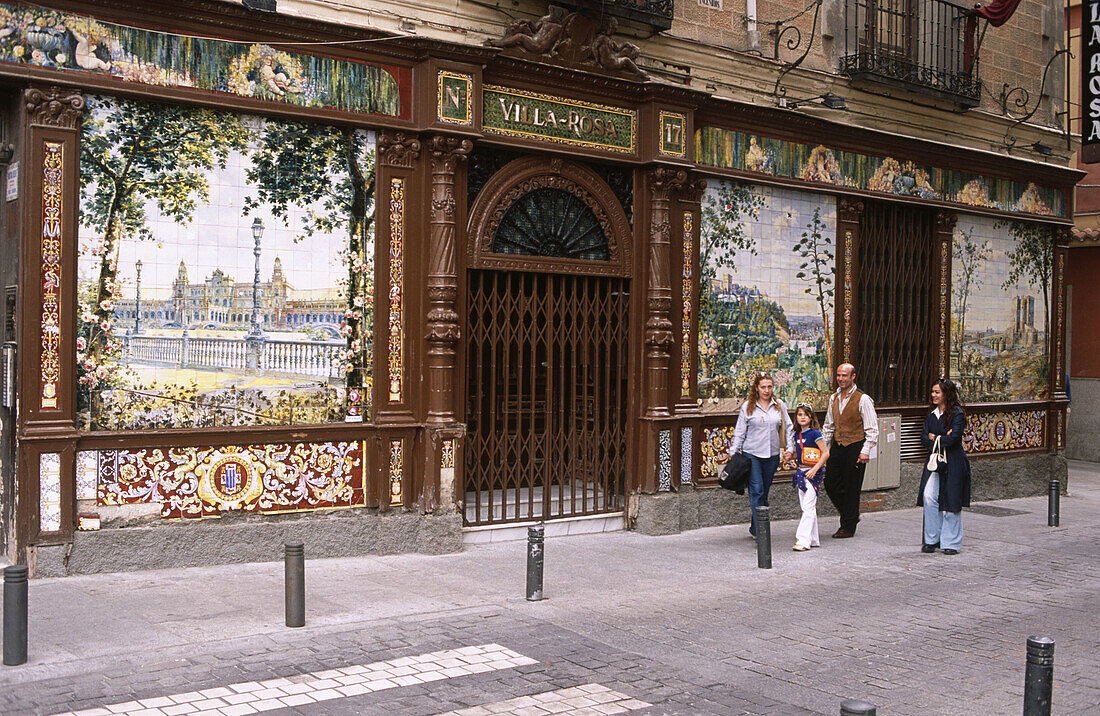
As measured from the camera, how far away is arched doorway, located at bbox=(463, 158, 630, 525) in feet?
38.2

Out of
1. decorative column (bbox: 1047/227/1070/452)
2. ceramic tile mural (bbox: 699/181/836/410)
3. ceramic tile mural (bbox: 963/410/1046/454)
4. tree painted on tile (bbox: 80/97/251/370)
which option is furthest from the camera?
decorative column (bbox: 1047/227/1070/452)

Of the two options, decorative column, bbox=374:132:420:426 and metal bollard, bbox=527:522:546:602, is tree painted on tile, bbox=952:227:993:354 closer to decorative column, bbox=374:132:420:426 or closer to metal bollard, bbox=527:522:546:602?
decorative column, bbox=374:132:420:426

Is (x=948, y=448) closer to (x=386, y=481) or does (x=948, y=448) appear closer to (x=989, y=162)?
(x=386, y=481)

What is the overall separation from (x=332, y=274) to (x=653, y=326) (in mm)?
3828

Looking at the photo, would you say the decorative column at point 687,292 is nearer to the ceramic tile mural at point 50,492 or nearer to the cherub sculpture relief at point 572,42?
the cherub sculpture relief at point 572,42

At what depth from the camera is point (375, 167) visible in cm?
1082

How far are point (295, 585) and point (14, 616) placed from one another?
1.82 m

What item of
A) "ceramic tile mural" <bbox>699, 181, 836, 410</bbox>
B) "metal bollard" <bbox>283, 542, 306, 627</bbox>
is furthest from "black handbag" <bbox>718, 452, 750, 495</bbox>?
"metal bollard" <bbox>283, 542, 306, 627</bbox>

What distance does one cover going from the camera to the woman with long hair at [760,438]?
11.8m

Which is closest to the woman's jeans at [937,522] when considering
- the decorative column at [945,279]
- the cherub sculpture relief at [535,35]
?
the decorative column at [945,279]

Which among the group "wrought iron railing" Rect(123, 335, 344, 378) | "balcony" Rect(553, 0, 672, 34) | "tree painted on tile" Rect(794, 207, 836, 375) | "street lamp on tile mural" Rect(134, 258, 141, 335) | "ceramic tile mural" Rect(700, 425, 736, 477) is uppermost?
"balcony" Rect(553, 0, 672, 34)

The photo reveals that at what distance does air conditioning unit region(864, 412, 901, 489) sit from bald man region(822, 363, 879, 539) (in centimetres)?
251

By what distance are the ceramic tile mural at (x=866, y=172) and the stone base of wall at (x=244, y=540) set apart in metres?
5.67

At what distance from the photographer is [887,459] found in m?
15.5
